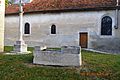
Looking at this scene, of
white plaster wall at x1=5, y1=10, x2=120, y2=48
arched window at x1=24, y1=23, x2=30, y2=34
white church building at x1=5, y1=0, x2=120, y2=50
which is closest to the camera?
white church building at x1=5, y1=0, x2=120, y2=50

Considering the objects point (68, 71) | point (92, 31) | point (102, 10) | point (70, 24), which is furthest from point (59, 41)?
point (68, 71)

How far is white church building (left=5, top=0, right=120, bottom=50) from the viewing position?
2355 centimetres

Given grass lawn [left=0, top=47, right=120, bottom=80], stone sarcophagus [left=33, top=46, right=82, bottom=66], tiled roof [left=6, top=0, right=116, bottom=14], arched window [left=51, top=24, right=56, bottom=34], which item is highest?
tiled roof [left=6, top=0, right=116, bottom=14]

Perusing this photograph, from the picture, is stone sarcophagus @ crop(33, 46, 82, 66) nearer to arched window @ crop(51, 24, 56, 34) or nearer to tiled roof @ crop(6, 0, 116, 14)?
tiled roof @ crop(6, 0, 116, 14)

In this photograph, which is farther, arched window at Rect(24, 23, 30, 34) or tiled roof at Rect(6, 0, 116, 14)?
arched window at Rect(24, 23, 30, 34)

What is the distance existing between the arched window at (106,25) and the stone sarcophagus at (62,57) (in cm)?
1328

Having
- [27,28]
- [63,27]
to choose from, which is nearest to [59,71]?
[63,27]

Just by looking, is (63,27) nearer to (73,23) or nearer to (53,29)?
(73,23)

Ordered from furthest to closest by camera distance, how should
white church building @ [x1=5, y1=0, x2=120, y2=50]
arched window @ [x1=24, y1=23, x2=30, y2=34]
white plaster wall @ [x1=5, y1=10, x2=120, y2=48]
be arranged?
arched window @ [x1=24, y1=23, x2=30, y2=34]
white plaster wall @ [x1=5, y1=10, x2=120, y2=48]
white church building @ [x1=5, y1=0, x2=120, y2=50]

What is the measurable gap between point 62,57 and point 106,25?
13.8 m

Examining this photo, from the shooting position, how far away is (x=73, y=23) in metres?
25.1

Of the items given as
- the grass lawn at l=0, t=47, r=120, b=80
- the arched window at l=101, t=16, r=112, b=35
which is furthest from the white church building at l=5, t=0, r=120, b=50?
the grass lawn at l=0, t=47, r=120, b=80

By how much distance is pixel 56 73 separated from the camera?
9930 millimetres

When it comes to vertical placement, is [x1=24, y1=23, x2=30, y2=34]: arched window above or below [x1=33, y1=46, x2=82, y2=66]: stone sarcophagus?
above
